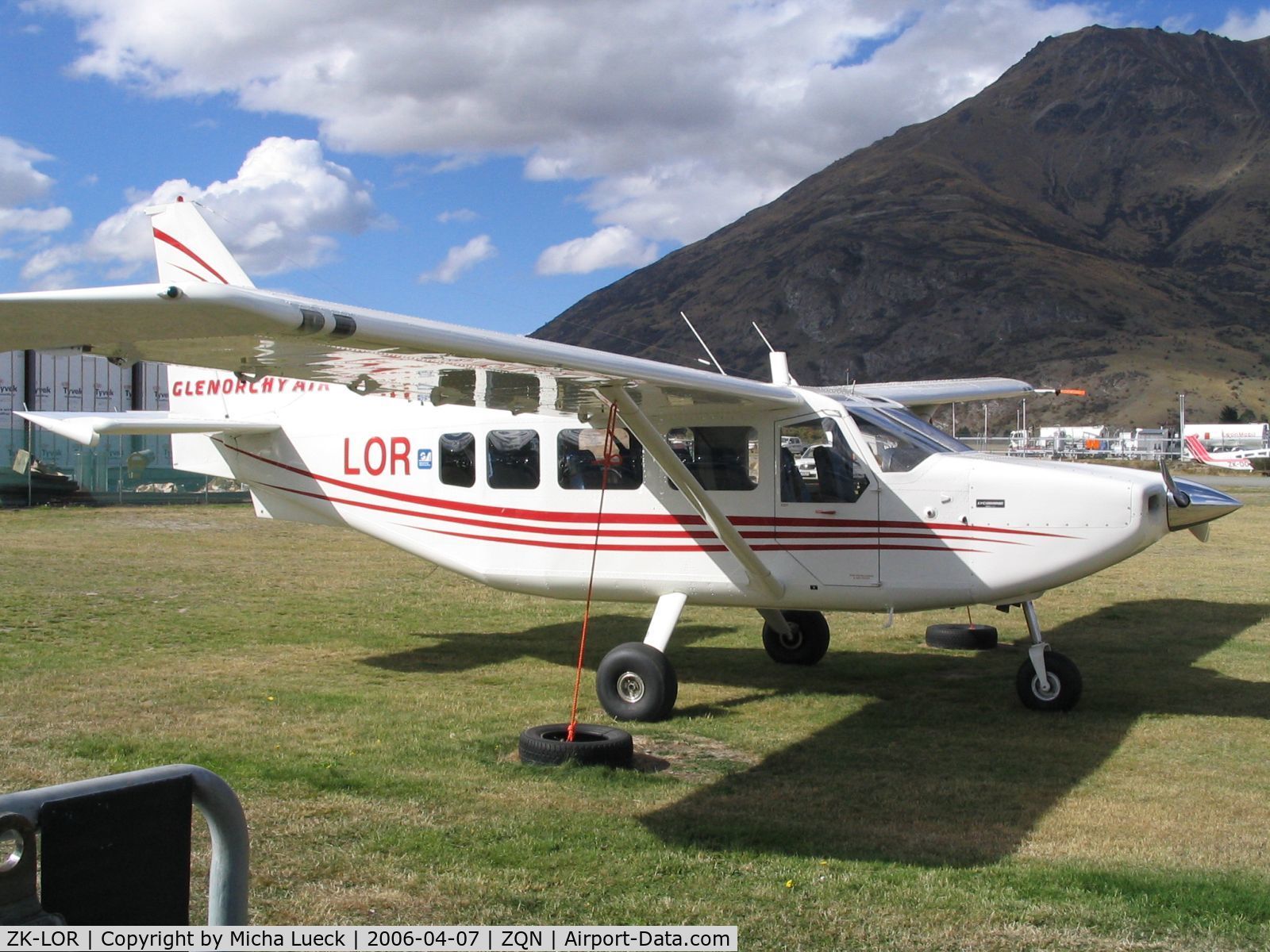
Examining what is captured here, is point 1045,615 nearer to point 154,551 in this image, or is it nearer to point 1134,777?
point 1134,777

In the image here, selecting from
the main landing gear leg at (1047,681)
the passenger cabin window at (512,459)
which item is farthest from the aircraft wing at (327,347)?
the main landing gear leg at (1047,681)

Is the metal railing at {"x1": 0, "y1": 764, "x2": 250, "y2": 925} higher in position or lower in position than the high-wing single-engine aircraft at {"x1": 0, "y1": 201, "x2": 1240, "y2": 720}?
lower

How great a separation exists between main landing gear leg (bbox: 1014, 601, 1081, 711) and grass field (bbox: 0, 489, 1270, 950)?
35 cm

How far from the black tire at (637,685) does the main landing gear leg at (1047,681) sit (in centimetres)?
272

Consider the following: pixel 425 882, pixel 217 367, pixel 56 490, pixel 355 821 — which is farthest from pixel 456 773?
pixel 56 490

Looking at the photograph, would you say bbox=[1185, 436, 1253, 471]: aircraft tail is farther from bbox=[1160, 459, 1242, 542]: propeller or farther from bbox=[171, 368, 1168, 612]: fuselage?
bbox=[171, 368, 1168, 612]: fuselage

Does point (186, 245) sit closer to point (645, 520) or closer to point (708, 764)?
point (645, 520)

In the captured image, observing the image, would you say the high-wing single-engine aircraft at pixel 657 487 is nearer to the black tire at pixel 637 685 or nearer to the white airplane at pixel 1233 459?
the black tire at pixel 637 685

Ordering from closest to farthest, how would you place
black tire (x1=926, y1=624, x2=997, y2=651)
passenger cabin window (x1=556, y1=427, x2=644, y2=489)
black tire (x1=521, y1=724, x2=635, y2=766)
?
1. black tire (x1=521, y1=724, x2=635, y2=766)
2. passenger cabin window (x1=556, y1=427, x2=644, y2=489)
3. black tire (x1=926, y1=624, x2=997, y2=651)

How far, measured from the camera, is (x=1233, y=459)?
2613 inches

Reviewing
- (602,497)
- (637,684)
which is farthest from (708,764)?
(602,497)

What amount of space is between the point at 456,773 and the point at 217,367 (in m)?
2.67

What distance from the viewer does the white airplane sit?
205ft

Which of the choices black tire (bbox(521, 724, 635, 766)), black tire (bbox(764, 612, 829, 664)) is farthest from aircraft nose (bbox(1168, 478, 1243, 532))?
black tire (bbox(521, 724, 635, 766))
